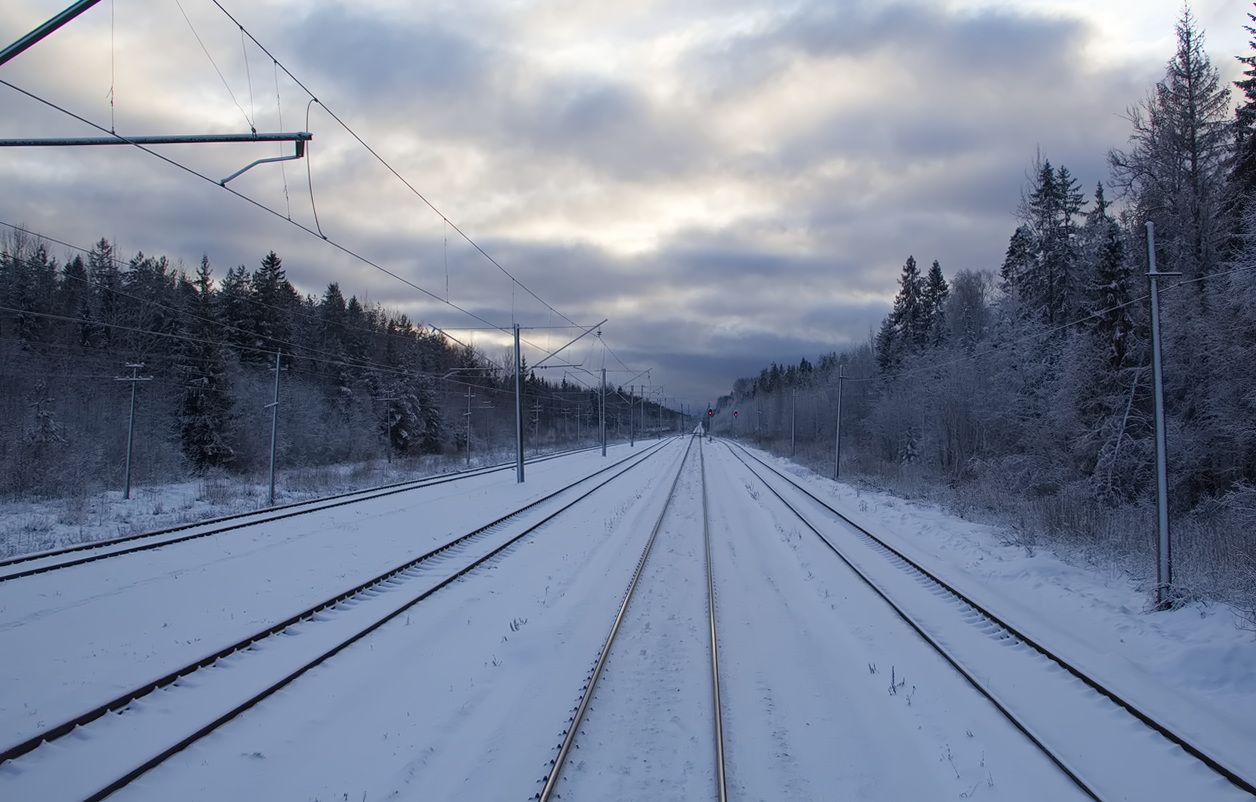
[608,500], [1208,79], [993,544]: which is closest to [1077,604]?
[993,544]

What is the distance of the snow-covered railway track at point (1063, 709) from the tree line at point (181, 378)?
26.8 m

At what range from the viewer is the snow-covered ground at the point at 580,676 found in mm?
5621

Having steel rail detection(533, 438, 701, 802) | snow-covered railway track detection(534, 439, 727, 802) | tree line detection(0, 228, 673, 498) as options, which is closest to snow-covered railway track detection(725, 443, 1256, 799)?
snow-covered railway track detection(534, 439, 727, 802)

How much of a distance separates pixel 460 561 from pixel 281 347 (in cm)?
4889

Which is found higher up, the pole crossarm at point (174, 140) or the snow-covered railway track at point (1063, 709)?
the pole crossarm at point (174, 140)

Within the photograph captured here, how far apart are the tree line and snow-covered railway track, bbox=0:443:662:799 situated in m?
19.9

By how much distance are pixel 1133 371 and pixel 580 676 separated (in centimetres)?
2612

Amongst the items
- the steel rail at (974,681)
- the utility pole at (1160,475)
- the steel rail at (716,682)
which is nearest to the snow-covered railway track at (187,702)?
the steel rail at (716,682)

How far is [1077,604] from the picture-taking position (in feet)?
36.0

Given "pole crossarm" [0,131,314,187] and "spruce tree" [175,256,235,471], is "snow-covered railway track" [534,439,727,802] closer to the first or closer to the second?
"pole crossarm" [0,131,314,187]

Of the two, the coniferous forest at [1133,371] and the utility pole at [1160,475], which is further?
the coniferous forest at [1133,371]

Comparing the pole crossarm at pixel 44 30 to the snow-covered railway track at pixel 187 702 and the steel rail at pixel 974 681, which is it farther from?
the steel rail at pixel 974 681

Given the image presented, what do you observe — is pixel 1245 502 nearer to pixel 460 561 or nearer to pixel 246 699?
pixel 460 561

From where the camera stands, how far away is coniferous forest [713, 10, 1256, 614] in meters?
17.3
